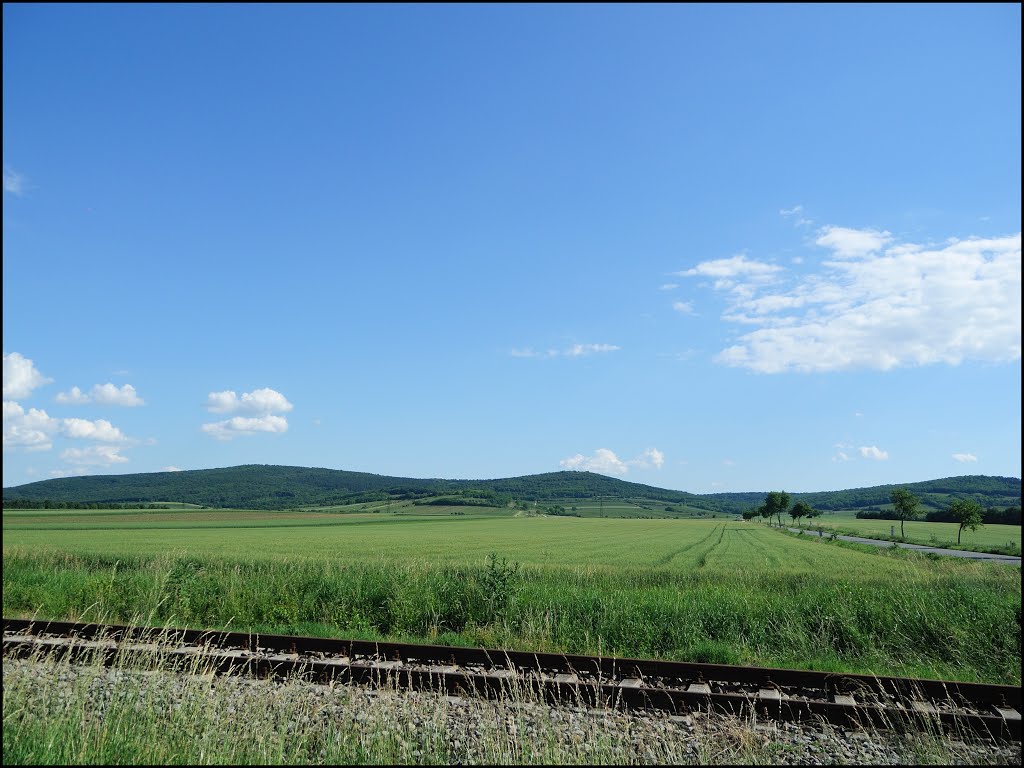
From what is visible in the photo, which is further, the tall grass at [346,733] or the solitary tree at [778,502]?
the solitary tree at [778,502]

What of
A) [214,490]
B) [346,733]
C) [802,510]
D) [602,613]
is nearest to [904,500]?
[802,510]

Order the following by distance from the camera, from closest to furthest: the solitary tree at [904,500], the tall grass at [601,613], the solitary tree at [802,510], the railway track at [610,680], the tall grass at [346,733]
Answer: the tall grass at [346,733] → the railway track at [610,680] → the tall grass at [601,613] → the solitary tree at [904,500] → the solitary tree at [802,510]

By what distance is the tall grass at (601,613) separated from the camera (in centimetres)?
1250

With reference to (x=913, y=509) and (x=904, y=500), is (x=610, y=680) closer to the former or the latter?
(x=904, y=500)

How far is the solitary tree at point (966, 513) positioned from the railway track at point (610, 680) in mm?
73656

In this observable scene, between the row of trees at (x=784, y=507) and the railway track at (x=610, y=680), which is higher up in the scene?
the railway track at (x=610, y=680)

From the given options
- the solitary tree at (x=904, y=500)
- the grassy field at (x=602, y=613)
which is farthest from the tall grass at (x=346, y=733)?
the solitary tree at (x=904, y=500)

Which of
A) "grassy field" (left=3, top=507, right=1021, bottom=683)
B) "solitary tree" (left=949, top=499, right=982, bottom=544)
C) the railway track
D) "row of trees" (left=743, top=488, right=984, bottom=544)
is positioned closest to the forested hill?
"row of trees" (left=743, top=488, right=984, bottom=544)

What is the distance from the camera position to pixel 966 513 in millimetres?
70688

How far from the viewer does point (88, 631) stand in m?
12.7

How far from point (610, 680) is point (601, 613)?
433 centimetres

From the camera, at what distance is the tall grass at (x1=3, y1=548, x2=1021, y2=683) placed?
12.5m

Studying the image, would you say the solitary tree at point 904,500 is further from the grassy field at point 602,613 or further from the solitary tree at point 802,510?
the grassy field at point 602,613

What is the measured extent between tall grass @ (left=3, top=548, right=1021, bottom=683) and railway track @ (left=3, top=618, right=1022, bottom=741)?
1066mm
